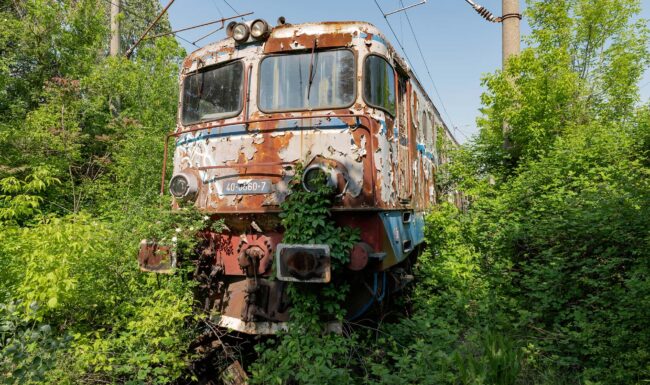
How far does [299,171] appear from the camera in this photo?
14.1 ft

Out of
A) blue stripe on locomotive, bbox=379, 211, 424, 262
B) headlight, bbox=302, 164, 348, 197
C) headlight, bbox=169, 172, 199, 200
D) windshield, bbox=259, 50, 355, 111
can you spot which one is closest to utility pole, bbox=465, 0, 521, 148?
blue stripe on locomotive, bbox=379, 211, 424, 262

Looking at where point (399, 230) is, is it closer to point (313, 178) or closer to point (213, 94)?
point (313, 178)

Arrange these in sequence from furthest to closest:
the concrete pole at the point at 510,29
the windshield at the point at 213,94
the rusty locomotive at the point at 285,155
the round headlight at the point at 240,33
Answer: the concrete pole at the point at 510,29, the windshield at the point at 213,94, the round headlight at the point at 240,33, the rusty locomotive at the point at 285,155

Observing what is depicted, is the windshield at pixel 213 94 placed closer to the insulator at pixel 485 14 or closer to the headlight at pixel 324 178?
the headlight at pixel 324 178

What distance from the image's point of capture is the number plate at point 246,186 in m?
4.50

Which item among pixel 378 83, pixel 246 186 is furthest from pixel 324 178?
pixel 378 83

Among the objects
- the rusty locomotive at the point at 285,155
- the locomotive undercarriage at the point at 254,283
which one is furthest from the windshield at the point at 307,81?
the locomotive undercarriage at the point at 254,283

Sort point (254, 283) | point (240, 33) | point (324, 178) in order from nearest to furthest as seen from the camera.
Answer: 1. point (324, 178)
2. point (254, 283)
3. point (240, 33)

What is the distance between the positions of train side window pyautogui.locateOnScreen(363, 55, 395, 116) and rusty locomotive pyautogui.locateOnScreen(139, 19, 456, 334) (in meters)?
0.01

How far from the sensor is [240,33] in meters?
4.97

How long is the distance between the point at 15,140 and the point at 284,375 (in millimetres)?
9292

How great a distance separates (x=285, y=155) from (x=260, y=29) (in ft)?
4.89

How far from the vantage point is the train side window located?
14.9 feet

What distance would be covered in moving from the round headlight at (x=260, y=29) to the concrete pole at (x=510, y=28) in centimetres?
720
